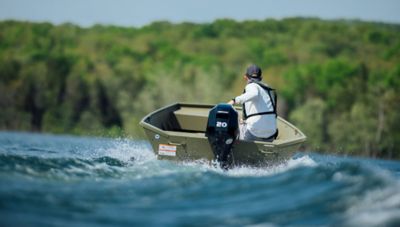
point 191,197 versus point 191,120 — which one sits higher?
point 191,120

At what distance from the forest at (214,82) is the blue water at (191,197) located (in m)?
38.0

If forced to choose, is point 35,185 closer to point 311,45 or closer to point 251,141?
point 251,141

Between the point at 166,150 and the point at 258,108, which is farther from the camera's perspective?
the point at 166,150

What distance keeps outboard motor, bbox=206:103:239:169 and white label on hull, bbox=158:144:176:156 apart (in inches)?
31.1

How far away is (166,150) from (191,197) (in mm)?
3844

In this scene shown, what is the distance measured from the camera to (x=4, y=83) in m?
74.5

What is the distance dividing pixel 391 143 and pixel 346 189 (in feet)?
153

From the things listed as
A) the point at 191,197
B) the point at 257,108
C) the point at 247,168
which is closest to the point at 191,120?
the point at 257,108

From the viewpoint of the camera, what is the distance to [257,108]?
1250cm

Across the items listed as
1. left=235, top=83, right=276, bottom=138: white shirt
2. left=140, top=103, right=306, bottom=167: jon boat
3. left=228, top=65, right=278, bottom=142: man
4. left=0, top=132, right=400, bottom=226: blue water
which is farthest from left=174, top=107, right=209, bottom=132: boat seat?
left=0, top=132, right=400, bottom=226: blue water

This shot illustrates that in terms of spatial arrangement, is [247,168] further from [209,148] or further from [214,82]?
[214,82]

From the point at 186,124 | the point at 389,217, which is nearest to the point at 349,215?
the point at 389,217

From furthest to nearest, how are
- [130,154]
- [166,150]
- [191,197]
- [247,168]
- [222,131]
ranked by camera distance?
1. [130,154]
2. [166,150]
3. [247,168]
4. [222,131]
5. [191,197]

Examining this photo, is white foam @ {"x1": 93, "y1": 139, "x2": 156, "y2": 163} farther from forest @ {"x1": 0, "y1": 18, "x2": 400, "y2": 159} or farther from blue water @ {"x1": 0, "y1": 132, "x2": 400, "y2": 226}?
forest @ {"x1": 0, "y1": 18, "x2": 400, "y2": 159}
